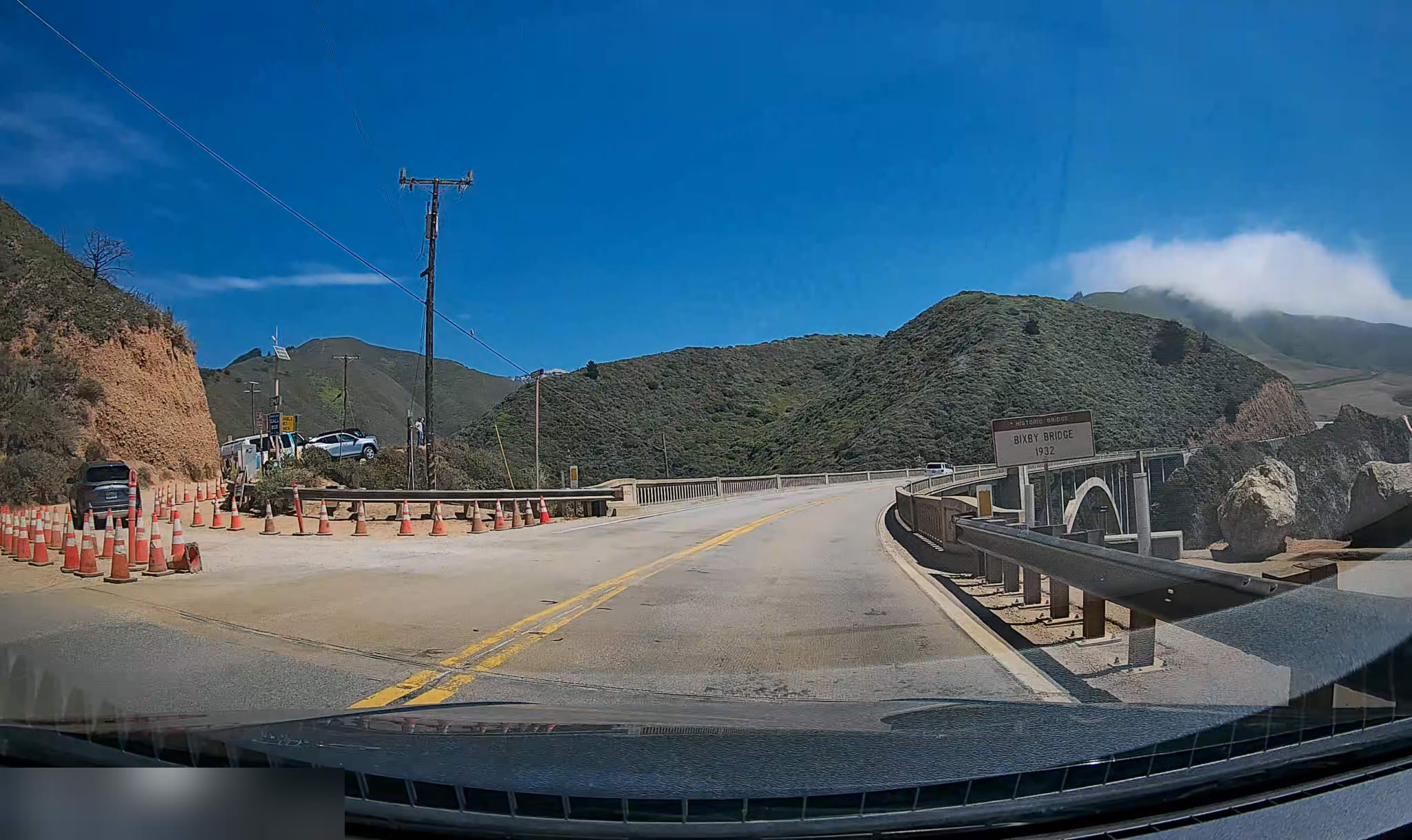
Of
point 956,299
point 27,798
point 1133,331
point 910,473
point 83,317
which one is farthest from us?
point 956,299

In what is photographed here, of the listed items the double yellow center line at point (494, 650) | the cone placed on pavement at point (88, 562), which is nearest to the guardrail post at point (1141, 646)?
the double yellow center line at point (494, 650)

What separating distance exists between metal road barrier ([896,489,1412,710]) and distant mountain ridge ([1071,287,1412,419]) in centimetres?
873

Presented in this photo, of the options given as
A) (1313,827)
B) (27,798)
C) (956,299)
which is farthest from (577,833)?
(956,299)

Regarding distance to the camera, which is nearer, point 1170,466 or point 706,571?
point 706,571

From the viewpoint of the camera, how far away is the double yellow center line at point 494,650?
6.12m

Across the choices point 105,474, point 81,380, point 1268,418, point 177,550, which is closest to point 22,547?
point 177,550

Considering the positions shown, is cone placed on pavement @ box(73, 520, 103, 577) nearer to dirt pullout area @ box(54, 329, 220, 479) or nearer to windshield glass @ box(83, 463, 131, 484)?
windshield glass @ box(83, 463, 131, 484)

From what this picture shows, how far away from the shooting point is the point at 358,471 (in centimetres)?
3938

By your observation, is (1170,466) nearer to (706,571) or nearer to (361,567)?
(706,571)

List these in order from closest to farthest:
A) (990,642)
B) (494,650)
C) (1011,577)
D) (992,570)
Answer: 1. (494,650)
2. (990,642)
3. (1011,577)
4. (992,570)

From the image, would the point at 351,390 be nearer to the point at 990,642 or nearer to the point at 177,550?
the point at 177,550

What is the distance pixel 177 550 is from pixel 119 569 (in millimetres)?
870

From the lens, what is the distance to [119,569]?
39.8 feet

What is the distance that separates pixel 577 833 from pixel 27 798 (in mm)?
1524
